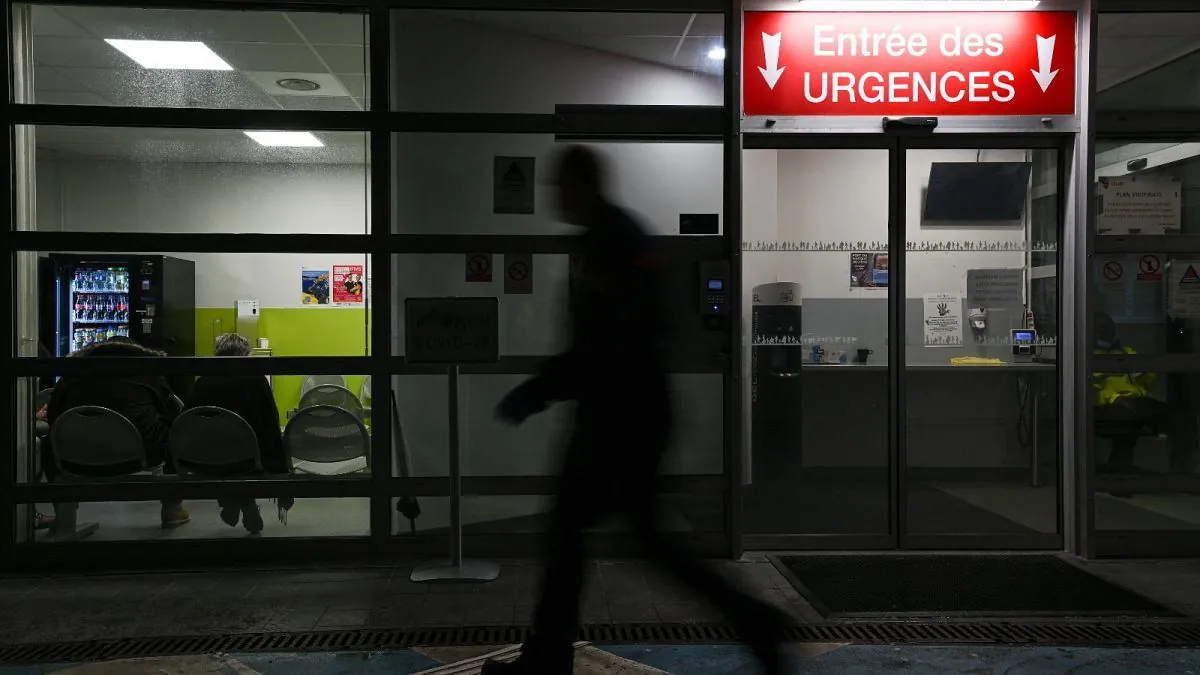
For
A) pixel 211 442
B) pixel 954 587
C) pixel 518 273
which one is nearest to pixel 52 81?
pixel 211 442

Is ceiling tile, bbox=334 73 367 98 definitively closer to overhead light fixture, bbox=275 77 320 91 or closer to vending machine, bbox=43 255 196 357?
overhead light fixture, bbox=275 77 320 91

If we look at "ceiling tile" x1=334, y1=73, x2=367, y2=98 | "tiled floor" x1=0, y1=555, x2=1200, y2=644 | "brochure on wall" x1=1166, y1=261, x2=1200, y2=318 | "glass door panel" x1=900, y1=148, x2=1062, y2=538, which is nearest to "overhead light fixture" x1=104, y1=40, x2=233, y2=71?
"ceiling tile" x1=334, y1=73, x2=367, y2=98

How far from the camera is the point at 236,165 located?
5.43 metres

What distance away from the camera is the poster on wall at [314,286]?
212 inches

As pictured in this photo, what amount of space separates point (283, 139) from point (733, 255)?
3.04m

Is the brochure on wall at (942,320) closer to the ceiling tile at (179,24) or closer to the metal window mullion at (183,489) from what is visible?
the metal window mullion at (183,489)

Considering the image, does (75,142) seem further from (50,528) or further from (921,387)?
(921,387)

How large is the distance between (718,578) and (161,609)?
3223 millimetres

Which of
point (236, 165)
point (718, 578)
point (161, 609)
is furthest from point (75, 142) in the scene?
point (718, 578)

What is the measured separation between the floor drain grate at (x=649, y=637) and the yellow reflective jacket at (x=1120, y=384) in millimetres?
1723

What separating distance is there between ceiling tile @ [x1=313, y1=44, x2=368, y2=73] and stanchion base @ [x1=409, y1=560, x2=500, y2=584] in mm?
3210

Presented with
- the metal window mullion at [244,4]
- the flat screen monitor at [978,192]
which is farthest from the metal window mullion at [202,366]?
the flat screen monitor at [978,192]

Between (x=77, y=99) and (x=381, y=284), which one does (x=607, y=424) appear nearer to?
(x=381, y=284)

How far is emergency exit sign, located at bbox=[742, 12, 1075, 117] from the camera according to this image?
552 centimetres
